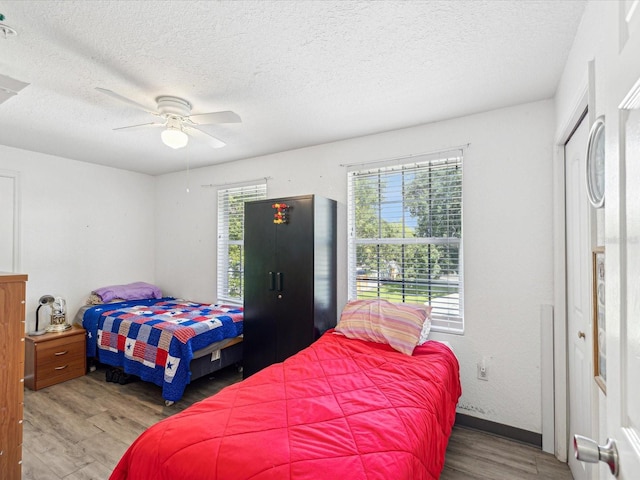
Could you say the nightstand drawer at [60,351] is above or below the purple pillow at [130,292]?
below

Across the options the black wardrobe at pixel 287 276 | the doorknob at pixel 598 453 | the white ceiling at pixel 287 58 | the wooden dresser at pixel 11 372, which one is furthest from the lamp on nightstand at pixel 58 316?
the doorknob at pixel 598 453

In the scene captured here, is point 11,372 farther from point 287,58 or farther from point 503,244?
point 503,244

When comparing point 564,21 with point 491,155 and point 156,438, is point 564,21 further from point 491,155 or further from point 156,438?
point 156,438

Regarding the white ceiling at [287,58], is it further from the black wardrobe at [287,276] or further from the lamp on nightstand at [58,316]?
the lamp on nightstand at [58,316]

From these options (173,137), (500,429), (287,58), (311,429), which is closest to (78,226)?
(173,137)

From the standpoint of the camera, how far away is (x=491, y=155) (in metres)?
2.57

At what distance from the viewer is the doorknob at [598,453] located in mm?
656

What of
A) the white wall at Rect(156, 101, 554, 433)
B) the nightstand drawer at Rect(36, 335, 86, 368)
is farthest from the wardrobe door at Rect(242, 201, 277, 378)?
the nightstand drawer at Rect(36, 335, 86, 368)

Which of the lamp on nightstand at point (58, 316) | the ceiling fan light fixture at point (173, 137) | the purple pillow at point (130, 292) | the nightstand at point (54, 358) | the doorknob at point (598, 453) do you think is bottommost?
the nightstand at point (54, 358)

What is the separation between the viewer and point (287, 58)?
1877 mm

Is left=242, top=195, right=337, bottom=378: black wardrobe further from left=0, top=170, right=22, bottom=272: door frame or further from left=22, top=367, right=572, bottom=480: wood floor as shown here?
left=0, top=170, right=22, bottom=272: door frame

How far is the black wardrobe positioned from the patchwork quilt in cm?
41

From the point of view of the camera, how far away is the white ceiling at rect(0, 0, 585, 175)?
1513 mm

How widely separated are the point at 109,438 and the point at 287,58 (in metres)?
2.99
